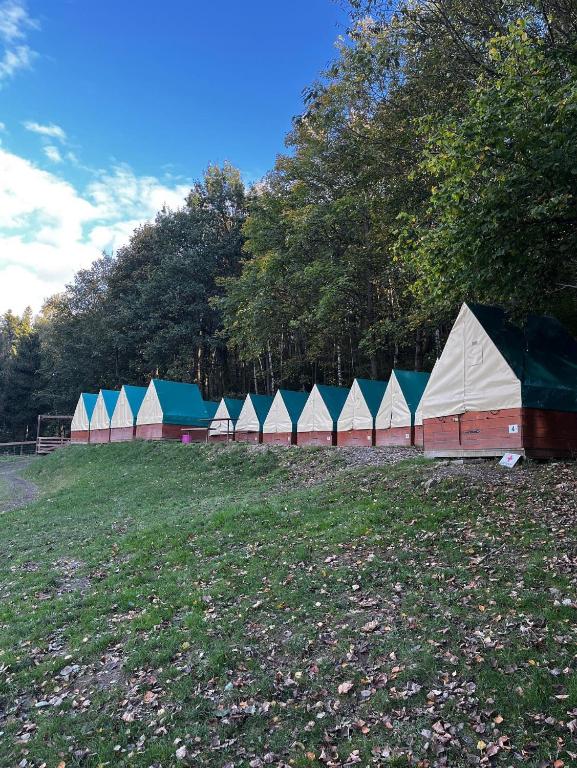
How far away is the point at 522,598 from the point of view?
615 cm

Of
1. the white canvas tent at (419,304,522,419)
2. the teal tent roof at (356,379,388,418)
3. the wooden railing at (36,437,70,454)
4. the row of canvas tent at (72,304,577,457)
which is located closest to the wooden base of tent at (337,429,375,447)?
the teal tent roof at (356,379,388,418)

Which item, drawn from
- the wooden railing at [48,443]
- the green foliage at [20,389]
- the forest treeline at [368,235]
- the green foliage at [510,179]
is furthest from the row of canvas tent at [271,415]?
the green foliage at [20,389]

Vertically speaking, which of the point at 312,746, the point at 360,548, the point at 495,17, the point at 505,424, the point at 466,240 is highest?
the point at 495,17

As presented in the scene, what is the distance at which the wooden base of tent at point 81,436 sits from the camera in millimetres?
40709

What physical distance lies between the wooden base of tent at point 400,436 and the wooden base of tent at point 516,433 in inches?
245

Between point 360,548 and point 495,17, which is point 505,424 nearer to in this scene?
point 360,548

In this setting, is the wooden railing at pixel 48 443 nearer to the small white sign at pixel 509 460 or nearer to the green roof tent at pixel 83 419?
the green roof tent at pixel 83 419

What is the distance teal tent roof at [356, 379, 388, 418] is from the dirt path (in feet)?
49.6

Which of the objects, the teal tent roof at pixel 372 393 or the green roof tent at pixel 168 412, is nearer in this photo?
the teal tent roof at pixel 372 393

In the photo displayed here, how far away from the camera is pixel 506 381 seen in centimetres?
1346

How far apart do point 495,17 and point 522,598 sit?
38.8 feet

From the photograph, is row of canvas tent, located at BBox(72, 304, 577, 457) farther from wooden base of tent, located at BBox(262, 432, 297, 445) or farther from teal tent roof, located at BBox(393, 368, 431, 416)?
wooden base of tent, located at BBox(262, 432, 297, 445)

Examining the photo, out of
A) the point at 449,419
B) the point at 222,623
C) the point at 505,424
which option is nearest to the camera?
the point at 222,623

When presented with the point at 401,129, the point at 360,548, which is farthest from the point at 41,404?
the point at 360,548
